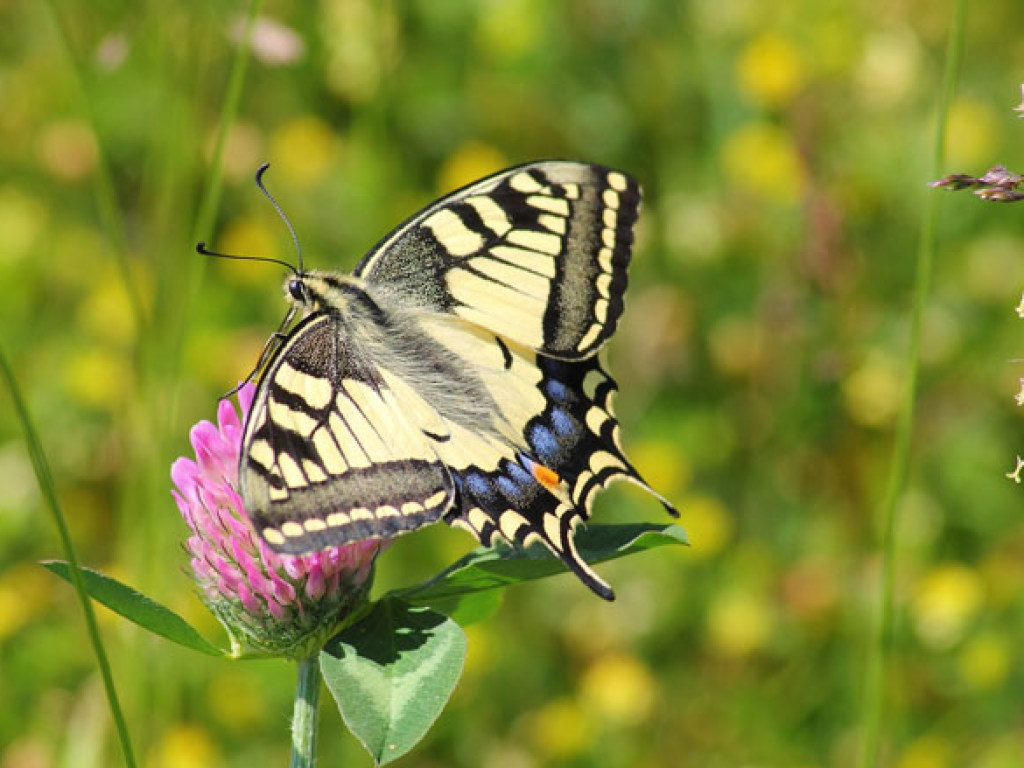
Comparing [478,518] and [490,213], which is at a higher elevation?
[490,213]

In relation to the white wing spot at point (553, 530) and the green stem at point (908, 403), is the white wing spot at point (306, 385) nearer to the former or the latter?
the white wing spot at point (553, 530)

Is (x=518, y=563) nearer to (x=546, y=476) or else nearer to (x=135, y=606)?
(x=546, y=476)

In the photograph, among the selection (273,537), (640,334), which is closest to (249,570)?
(273,537)

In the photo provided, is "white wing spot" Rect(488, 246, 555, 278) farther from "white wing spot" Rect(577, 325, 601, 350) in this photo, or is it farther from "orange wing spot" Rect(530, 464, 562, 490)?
"orange wing spot" Rect(530, 464, 562, 490)

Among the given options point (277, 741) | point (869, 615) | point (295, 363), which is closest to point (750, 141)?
point (869, 615)

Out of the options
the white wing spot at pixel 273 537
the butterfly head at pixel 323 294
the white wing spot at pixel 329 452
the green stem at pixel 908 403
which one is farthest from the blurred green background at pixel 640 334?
the green stem at pixel 908 403
